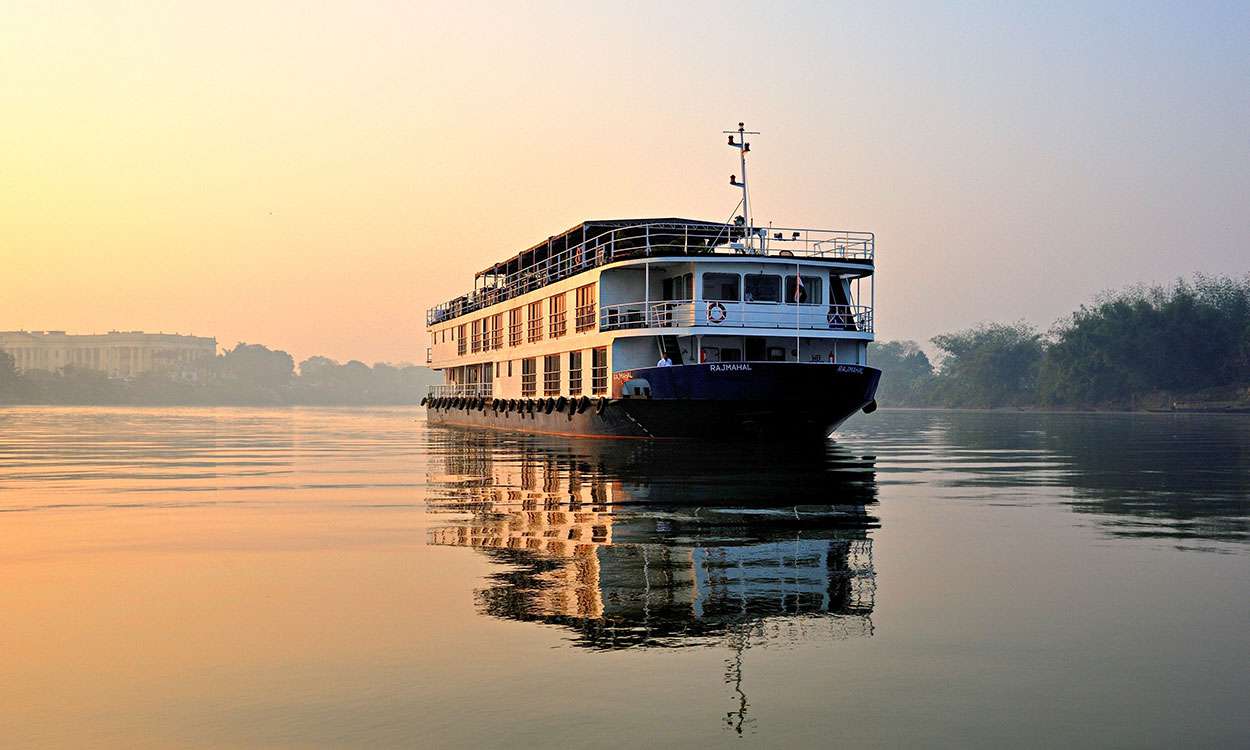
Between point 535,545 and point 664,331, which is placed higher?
point 664,331

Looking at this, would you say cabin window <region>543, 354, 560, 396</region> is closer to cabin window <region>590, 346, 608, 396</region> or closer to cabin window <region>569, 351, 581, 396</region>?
cabin window <region>569, 351, 581, 396</region>

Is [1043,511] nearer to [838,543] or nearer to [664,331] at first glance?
[838,543]

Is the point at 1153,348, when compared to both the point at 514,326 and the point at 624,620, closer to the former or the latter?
the point at 514,326

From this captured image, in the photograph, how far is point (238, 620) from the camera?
27.4 ft

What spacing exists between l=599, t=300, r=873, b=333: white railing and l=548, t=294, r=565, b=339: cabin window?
6.31m

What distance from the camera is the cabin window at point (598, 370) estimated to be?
4019 cm

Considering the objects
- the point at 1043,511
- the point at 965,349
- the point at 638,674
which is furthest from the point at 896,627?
the point at 965,349

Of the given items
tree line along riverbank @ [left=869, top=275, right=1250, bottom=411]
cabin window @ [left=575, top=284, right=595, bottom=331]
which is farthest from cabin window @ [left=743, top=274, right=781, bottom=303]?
tree line along riverbank @ [left=869, top=275, right=1250, bottom=411]

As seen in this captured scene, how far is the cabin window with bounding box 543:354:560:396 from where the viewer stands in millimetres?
47062

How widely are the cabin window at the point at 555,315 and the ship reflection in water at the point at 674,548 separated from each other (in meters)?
21.8

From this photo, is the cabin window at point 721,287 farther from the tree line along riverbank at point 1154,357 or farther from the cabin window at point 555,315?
the tree line along riverbank at point 1154,357

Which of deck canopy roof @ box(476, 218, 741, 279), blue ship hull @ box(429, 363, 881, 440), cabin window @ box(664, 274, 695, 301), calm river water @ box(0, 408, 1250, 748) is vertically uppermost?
deck canopy roof @ box(476, 218, 741, 279)

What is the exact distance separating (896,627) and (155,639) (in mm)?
4876

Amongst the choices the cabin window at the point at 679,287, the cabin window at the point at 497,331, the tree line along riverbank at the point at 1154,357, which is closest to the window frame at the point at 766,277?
the cabin window at the point at 679,287
